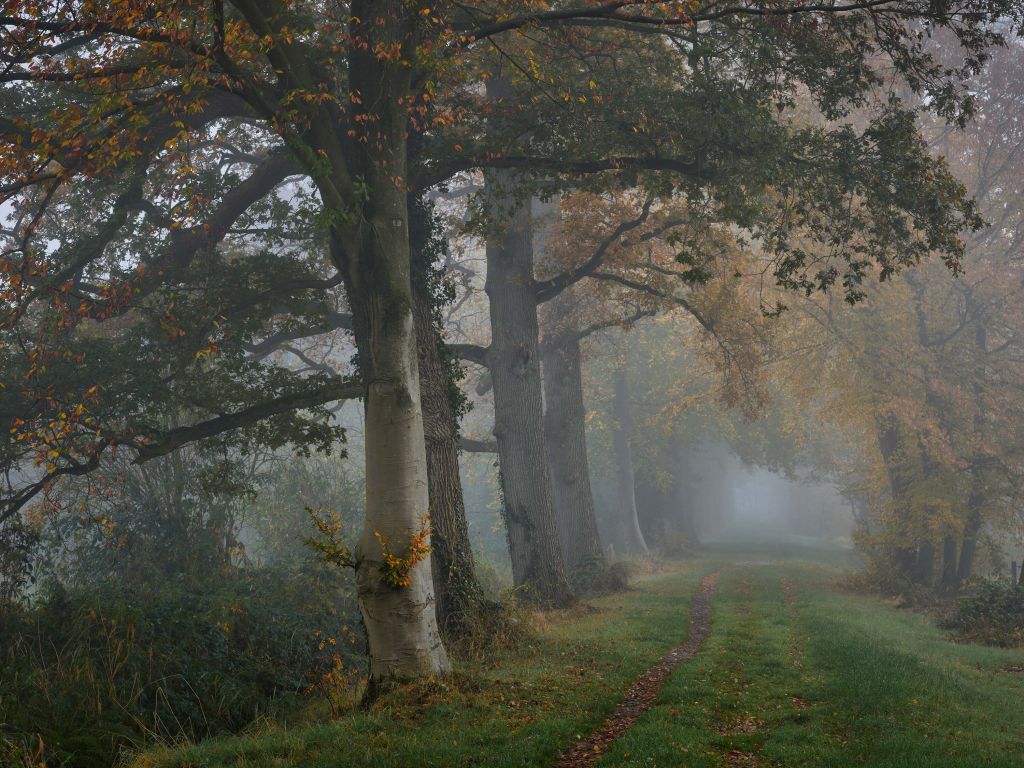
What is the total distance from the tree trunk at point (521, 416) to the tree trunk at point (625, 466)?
736 inches

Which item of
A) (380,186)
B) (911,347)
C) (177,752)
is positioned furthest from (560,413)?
(177,752)

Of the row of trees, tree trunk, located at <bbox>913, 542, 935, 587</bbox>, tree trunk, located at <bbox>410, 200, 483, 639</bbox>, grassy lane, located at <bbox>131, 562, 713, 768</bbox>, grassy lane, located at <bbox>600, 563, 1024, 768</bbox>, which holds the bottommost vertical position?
tree trunk, located at <bbox>913, 542, 935, 587</bbox>

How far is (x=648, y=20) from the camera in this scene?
11242 mm

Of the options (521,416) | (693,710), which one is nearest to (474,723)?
(693,710)

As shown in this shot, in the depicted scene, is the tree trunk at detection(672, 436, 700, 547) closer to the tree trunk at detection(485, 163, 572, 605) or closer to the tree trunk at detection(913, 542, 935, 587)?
the tree trunk at detection(913, 542, 935, 587)

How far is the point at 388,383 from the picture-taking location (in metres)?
10.4

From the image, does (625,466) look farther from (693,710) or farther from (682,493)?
(693,710)

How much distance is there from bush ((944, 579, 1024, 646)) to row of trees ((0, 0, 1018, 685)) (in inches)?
367

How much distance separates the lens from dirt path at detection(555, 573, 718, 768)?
25.0ft

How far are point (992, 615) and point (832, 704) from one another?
11612 millimetres

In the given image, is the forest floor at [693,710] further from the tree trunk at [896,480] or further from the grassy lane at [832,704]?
the tree trunk at [896,480]

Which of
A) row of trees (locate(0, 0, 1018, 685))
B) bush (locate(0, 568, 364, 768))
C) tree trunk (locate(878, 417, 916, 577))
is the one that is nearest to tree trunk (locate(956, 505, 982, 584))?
tree trunk (locate(878, 417, 916, 577))

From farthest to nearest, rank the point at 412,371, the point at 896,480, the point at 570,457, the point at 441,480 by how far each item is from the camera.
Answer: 1. the point at 896,480
2. the point at 570,457
3. the point at 441,480
4. the point at 412,371

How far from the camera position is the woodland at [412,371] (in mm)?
9555
